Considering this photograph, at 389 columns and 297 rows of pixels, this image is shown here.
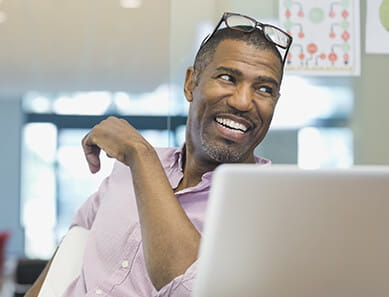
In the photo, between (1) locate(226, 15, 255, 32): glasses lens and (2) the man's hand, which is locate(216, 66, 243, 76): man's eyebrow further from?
(2) the man's hand

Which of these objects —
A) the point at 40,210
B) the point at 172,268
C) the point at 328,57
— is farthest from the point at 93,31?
the point at 172,268

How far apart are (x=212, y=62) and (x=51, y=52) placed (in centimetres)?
154

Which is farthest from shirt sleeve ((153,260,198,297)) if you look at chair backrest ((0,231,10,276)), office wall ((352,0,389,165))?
chair backrest ((0,231,10,276))

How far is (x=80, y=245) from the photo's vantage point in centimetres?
137

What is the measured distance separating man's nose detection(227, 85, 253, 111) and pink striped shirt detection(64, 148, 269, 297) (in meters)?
0.15

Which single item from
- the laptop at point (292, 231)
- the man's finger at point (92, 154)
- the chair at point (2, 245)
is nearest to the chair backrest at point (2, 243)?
the chair at point (2, 245)

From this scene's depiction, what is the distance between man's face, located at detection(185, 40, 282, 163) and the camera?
132cm

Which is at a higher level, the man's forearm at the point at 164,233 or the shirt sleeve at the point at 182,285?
the man's forearm at the point at 164,233

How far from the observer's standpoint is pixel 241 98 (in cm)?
133

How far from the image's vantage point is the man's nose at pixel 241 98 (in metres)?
1.31

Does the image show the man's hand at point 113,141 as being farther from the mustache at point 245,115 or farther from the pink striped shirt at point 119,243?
the mustache at point 245,115

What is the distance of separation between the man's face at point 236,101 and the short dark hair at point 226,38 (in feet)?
0.04

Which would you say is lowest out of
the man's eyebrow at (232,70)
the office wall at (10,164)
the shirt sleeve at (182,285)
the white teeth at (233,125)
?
the office wall at (10,164)

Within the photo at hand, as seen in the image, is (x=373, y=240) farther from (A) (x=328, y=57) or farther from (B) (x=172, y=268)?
(A) (x=328, y=57)
